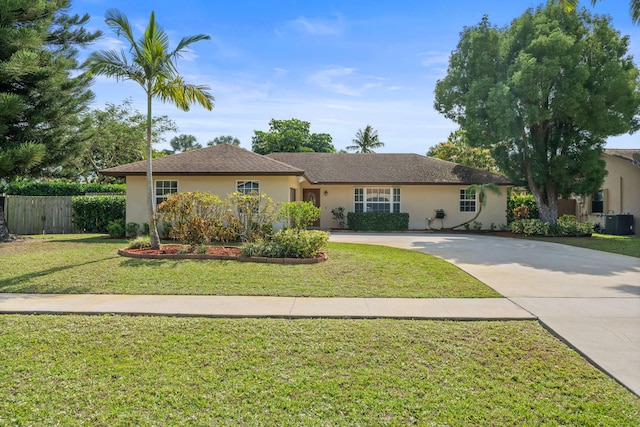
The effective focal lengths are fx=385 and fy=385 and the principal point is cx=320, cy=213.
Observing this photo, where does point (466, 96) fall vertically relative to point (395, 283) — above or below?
above

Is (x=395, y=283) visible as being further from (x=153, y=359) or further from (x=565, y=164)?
(x=565, y=164)

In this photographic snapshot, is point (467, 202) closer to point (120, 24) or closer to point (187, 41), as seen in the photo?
point (187, 41)

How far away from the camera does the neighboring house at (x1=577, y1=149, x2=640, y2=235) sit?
66.3 feet

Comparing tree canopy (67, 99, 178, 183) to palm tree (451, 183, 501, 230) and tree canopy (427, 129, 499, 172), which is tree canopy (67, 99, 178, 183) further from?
tree canopy (427, 129, 499, 172)

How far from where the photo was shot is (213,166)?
53.8ft

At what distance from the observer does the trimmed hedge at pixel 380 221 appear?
827 inches

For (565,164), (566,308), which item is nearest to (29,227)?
(566,308)

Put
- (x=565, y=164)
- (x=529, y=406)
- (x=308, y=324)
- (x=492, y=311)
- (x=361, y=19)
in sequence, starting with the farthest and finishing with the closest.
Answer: (x=565, y=164), (x=361, y=19), (x=492, y=311), (x=308, y=324), (x=529, y=406)

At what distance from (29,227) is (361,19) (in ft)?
58.4

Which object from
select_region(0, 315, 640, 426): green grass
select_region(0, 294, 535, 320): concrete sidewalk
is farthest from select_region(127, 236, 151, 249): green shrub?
select_region(0, 315, 640, 426): green grass

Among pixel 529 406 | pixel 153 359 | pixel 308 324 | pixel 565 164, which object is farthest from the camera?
pixel 565 164

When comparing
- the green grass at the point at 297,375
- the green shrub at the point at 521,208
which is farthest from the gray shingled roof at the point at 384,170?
the green grass at the point at 297,375

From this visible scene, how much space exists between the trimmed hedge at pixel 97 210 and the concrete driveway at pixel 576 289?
1369 centimetres

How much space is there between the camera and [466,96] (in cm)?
1939
